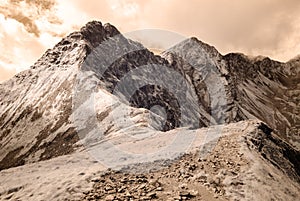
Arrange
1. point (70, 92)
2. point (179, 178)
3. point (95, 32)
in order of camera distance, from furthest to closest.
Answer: point (95, 32) < point (70, 92) < point (179, 178)

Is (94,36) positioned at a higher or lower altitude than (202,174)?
higher

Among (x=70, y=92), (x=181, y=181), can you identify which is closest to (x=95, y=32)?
(x=70, y=92)

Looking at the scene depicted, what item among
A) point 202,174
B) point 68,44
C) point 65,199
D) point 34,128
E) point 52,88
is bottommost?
point 65,199

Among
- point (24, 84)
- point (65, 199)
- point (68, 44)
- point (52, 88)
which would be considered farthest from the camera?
point (68, 44)

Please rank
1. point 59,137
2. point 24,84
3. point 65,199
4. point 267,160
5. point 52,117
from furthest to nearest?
point 24,84, point 52,117, point 59,137, point 267,160, point 65,199

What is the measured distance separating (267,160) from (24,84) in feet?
486

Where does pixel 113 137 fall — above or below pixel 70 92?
below

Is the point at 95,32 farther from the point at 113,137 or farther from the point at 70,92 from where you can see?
the point at 113,137

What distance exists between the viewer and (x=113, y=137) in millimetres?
Result: 52031

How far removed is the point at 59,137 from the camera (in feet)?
314

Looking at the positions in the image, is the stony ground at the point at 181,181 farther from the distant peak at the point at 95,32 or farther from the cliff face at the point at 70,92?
the distant peak at the point at 95,32

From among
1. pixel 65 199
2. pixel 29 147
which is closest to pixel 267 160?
pixel 65 199

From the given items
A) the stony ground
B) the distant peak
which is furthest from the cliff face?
the stony ground

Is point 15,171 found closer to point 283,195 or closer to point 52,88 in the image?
point 283,195
